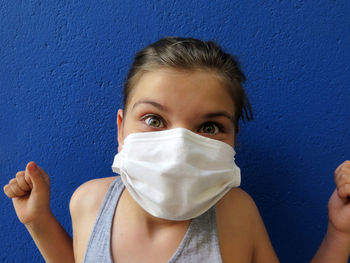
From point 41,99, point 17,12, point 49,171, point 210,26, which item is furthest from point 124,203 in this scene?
point 17,12

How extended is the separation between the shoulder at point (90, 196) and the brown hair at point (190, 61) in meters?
0.24

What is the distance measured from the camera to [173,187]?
25.6 inches

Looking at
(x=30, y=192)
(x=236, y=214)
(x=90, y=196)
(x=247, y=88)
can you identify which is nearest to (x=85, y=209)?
(x=90, y=196)

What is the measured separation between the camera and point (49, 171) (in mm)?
1022

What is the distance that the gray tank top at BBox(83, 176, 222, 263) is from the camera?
2.43 ft

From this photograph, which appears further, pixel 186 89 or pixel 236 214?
pixel 236 214

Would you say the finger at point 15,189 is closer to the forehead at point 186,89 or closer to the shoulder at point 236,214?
the forehead at point 186,89

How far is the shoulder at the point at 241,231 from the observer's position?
0.78m

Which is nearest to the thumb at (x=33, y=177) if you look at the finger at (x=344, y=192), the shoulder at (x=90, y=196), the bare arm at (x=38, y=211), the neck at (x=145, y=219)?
the bare arm at (x=38, y=211)

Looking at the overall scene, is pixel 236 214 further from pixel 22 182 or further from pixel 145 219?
pixel 22 182

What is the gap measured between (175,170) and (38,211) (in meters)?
0.45

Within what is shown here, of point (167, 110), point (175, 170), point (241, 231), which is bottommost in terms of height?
point (241, 231)

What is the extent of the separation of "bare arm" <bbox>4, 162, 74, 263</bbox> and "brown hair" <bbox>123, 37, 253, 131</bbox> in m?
0.32

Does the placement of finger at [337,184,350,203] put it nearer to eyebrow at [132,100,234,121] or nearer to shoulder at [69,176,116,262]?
eyebrow at [132,100,234,121]
